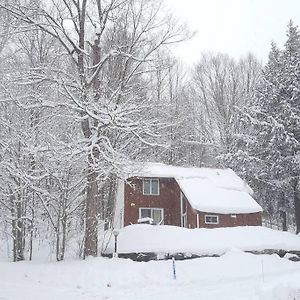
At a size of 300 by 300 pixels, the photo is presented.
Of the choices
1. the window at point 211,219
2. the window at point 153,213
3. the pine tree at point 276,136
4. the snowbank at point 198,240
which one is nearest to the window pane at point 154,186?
the window at point 153,213

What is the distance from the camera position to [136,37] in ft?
73.9

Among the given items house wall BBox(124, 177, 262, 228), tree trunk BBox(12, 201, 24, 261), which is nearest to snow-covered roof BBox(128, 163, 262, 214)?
house wall BBox(124, 177, 262, 228)

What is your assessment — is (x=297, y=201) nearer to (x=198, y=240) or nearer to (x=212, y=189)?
(x=212, y=189)

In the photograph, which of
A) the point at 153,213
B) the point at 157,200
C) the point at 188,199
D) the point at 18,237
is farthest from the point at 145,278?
the point at 153,213

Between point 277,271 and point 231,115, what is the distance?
86.0ft

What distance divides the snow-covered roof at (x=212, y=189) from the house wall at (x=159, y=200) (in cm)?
116

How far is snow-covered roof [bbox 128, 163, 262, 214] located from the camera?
969 inches

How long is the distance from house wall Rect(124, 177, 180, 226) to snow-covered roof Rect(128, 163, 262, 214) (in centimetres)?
116

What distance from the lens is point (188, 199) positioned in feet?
82.0

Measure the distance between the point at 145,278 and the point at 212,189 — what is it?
47.2ft

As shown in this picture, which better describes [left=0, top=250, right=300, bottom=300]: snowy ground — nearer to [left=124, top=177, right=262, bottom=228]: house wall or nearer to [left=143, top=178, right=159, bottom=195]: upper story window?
[left=124, top=177, right=262, bottom=228]: house wall

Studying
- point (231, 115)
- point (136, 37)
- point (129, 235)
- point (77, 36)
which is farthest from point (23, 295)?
point (231, 115)

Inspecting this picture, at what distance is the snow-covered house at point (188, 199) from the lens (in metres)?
24.8

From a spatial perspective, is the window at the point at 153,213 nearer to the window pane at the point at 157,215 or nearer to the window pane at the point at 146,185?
the window pane at the point at 157,215
